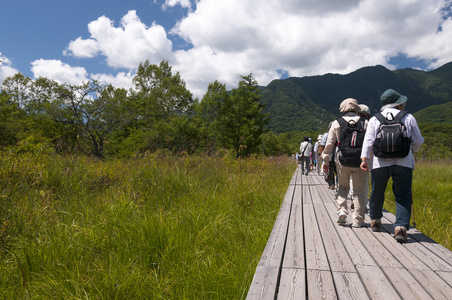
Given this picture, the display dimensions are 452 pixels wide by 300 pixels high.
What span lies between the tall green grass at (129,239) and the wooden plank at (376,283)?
0.90 meters

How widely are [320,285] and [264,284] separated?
0.41m

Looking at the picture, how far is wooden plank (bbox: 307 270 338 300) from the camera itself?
5.38 feet

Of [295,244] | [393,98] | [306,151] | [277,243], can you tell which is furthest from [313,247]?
[306,151]

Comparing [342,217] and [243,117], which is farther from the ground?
[243,117]

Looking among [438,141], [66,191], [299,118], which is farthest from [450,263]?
[299,118]

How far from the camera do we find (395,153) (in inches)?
107

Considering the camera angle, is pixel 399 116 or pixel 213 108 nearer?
pixel 399 116

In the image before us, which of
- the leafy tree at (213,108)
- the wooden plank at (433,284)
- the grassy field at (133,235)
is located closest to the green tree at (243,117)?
the leafy tree at (213,108)

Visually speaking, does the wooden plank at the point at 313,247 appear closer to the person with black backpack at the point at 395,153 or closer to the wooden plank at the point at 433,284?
the wooden plank at the point at 433,284

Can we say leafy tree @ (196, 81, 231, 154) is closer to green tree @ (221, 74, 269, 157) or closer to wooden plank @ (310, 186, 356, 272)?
green tree @ (221, 74, 269, 157)

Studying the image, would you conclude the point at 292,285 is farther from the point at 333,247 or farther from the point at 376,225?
the point at 376,225

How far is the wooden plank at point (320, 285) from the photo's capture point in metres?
1.64

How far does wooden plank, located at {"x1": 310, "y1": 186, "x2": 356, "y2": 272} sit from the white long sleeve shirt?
0.97 metres

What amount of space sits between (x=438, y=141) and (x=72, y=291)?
342ft
